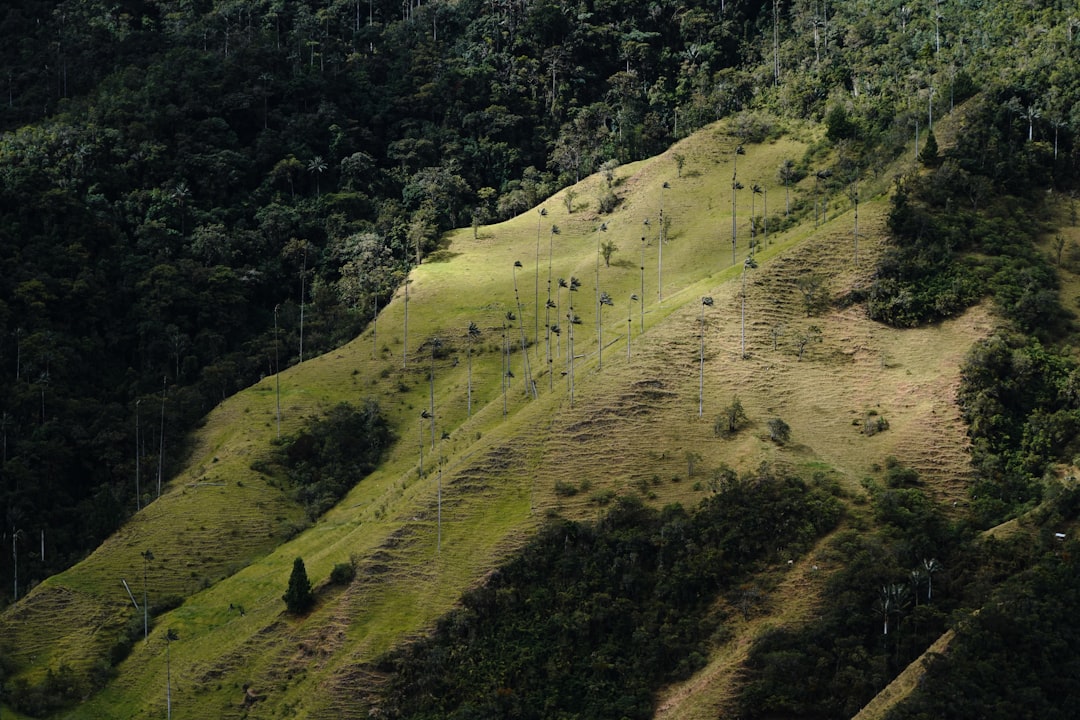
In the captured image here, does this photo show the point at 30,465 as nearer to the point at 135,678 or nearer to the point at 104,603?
the point at 104,603

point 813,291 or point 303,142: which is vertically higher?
point 303,142

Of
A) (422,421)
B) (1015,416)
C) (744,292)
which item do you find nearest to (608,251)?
(744,292)

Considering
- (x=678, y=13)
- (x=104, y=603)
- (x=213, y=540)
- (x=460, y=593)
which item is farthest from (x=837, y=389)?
(x=678, y=13)

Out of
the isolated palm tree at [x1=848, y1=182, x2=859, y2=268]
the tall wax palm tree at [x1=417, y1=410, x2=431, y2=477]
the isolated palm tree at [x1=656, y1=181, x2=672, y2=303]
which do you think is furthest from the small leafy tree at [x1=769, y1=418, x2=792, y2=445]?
the isolated palm tree at [x1=656, y1=181, x2=672, y2=303]

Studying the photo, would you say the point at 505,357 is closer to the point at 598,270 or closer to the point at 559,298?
the point at 559,298

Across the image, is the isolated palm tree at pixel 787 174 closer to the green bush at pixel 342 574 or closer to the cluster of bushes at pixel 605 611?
the cluster of bushes at pixel 605 611

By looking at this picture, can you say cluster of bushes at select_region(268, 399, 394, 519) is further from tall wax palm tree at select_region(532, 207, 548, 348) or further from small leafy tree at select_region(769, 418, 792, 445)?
small leafy tree at select_region(769, 418, 792, 445)

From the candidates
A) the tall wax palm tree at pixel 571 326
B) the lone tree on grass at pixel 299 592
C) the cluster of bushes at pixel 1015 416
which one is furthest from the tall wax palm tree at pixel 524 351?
the cluster of bushes at pixel 1015 416
